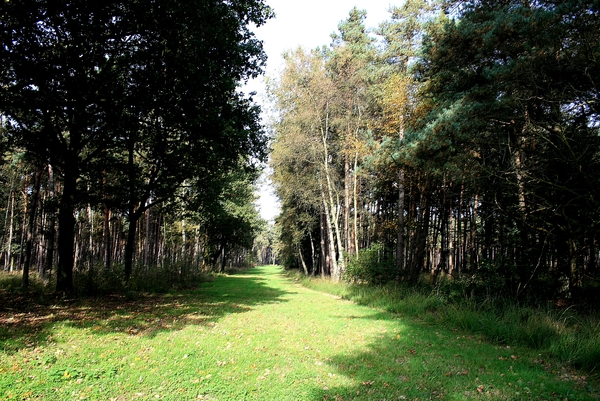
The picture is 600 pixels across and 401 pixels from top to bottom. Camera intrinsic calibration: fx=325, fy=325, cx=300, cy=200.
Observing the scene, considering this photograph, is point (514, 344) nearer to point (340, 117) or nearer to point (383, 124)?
point (383, 124)

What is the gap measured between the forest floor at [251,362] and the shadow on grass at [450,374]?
16 mm

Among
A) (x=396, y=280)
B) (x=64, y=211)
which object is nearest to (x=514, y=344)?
(x=396, y=280)

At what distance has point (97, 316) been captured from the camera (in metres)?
7.77

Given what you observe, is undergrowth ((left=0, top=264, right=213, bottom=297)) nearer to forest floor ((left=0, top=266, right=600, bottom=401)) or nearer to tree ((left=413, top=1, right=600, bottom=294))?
forest floor ((left=0, top=266, right=600, bottom=401))

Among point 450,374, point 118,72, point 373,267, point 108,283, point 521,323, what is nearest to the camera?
point 450,374

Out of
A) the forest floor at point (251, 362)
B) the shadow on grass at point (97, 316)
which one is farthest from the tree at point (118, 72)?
the forest floor at point (251, 362)

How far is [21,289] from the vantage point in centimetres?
1068

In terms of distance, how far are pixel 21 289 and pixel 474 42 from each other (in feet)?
52.9

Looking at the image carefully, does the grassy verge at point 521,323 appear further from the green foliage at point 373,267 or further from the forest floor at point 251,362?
the green foliage at point 373,267

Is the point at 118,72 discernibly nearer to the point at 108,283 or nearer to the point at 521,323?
the point at 108,283

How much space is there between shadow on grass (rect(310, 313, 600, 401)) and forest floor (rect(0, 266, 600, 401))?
2cm

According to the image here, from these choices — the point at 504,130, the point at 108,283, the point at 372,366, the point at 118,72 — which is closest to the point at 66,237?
the point at 108,283

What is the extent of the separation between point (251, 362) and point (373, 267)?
372 inches

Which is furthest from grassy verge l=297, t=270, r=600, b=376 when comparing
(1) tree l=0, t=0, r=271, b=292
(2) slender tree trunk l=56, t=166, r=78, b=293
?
(2) slender tree trunk l=56, t=166, r=78, b=293
